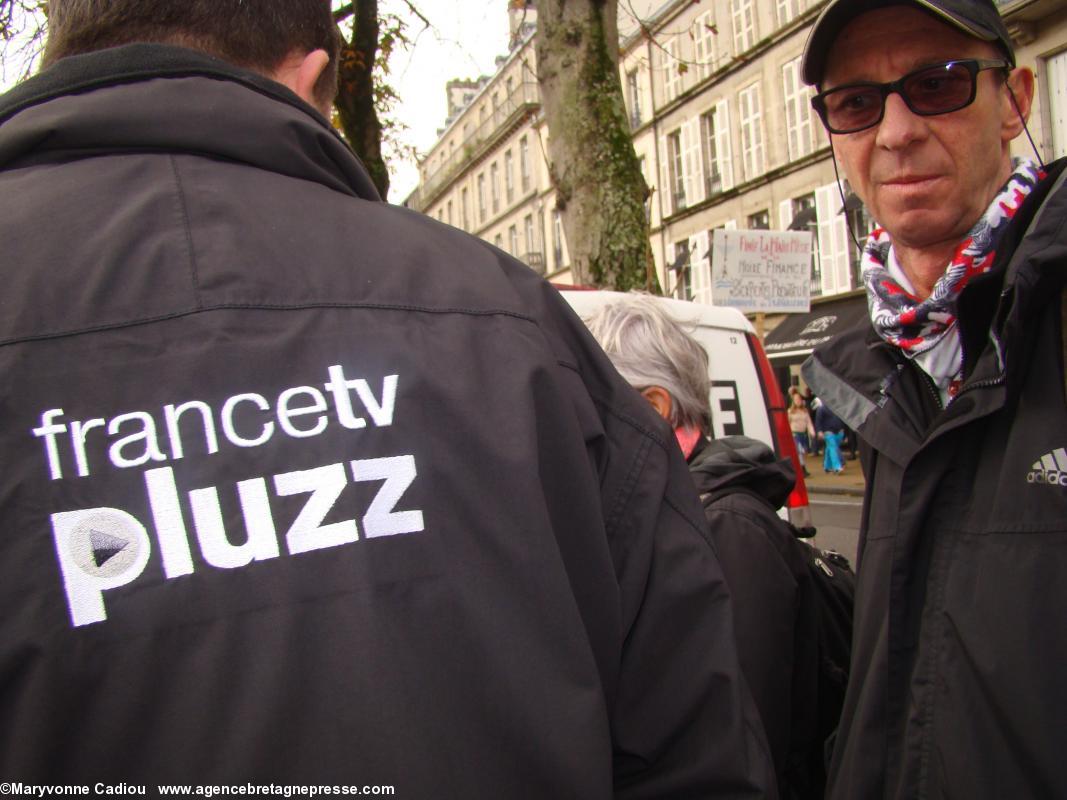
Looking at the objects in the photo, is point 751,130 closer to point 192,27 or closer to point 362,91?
point 362,91

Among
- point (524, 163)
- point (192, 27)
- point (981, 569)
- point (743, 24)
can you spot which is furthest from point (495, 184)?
point (192, 27)

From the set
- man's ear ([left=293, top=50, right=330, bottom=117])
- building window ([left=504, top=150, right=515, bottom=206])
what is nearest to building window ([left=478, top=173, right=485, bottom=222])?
building window ([left=504, top=150, right=515, bottom=206])

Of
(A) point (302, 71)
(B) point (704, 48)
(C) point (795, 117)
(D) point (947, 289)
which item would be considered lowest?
(D) point (947, 289)

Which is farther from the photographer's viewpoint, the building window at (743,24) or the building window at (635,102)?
the building window at (635,102)

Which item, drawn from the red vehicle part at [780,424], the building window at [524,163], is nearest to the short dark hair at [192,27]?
the red vehicle part at [780,424]

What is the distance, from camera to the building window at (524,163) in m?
40.4

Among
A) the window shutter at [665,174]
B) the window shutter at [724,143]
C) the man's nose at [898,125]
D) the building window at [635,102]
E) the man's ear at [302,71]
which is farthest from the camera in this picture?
the building window at [635,102]

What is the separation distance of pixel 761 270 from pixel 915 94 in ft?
22.2

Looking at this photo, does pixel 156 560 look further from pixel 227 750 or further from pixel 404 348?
pixel 404 348

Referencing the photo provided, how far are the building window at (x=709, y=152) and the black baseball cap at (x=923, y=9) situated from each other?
82.6ft

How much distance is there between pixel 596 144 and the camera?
573cm

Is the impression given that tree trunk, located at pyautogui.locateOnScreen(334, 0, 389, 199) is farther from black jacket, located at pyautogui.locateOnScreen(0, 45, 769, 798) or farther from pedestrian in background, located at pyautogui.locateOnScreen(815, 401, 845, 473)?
pedestrian in background, located at pyautogui.locateOnScreen(815, 401, 845, 473)

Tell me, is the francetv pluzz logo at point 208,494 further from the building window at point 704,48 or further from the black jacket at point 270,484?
the building window at point 704,48

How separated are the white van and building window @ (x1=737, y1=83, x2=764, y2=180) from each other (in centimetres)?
2068
